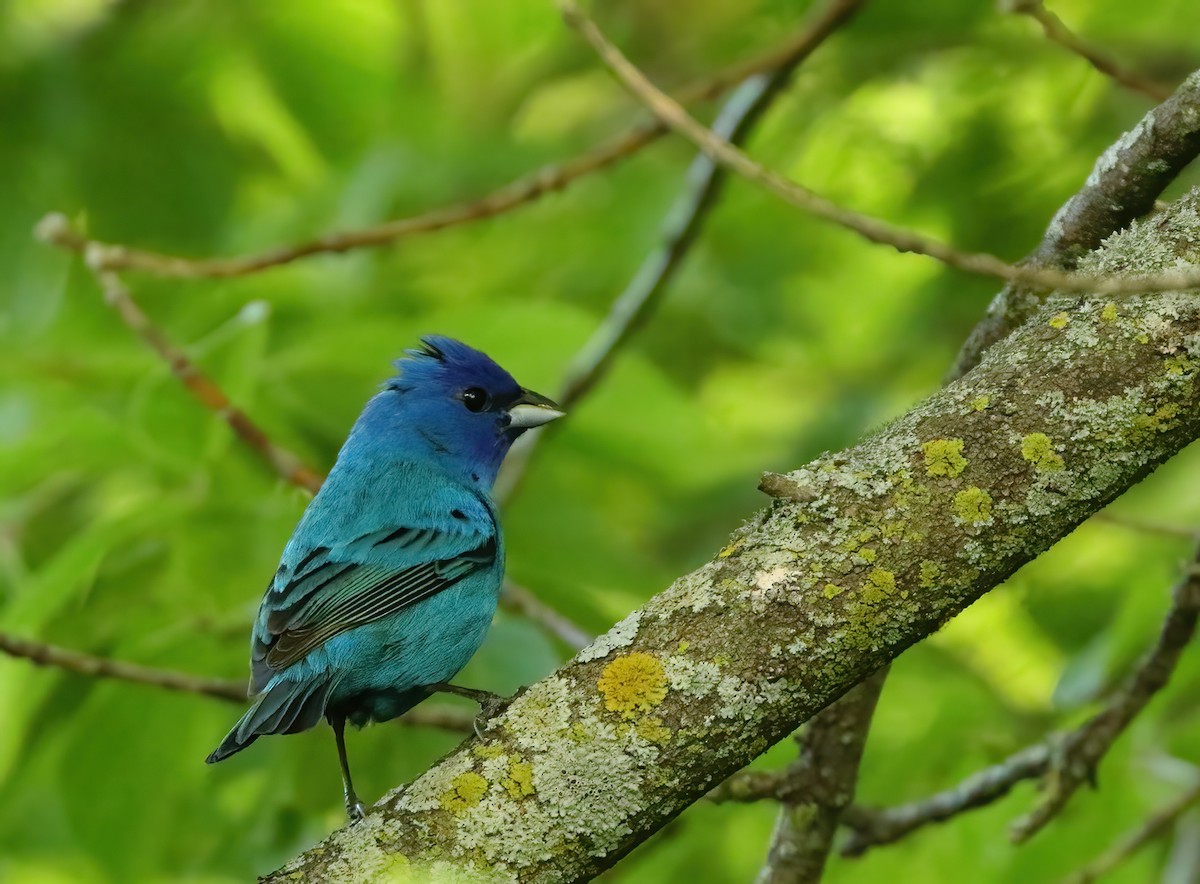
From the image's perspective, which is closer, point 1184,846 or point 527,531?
point 527,531

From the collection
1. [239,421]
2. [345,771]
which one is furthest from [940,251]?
[239,421]

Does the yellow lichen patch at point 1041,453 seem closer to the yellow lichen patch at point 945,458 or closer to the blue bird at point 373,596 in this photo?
the yellow lichen patch at point 945,458

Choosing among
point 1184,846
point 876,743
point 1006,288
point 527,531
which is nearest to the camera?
point 1006,288

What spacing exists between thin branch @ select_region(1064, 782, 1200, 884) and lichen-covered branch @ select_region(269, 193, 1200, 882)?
6.68 feet

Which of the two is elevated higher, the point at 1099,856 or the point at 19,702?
the point at 1099,856

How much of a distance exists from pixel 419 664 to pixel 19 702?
120cm

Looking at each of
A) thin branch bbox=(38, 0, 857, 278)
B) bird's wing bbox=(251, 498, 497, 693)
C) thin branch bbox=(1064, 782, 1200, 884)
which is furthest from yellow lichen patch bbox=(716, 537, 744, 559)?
thin branch bbox=(38, 0, 857, 278)

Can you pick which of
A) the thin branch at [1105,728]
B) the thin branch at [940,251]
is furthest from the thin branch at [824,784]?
the thin branch at [940,251]

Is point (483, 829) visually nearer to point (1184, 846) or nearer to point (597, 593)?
point (597, 593)

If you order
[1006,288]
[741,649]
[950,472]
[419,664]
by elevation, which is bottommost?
[419,664]

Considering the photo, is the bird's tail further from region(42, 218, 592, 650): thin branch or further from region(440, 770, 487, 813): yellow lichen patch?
region(440, 770, 487, 813): yellow lichen patch

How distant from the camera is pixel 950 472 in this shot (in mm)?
2523

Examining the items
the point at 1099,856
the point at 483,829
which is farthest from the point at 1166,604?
the point at 483,829

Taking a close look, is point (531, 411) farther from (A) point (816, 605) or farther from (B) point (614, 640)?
(A) point (816, 605)
